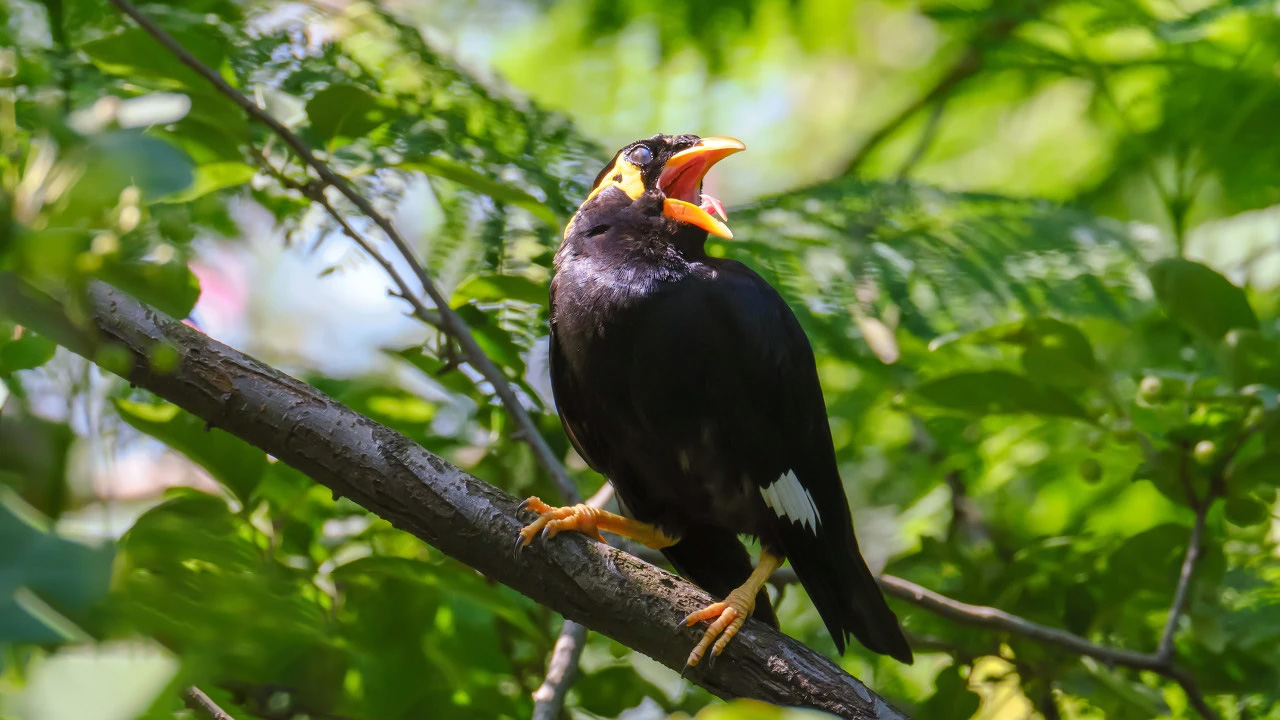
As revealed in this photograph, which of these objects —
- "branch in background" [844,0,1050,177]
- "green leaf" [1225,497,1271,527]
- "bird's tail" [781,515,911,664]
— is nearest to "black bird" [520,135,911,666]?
"bird's tail" [781,515,911,664]

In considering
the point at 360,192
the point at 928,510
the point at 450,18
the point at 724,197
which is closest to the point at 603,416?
the point at 360,192

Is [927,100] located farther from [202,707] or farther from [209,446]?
[202,707]

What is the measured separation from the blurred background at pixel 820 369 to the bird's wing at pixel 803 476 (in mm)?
244

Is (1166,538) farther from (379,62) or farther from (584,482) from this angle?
(379,62)

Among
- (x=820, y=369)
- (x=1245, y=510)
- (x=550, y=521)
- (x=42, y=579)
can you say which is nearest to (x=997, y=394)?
(x=1245, y=510)

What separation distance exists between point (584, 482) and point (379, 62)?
142 cm

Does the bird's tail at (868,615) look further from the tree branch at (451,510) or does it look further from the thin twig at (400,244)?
the thin twig at (400,244)

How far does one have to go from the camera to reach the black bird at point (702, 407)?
248cm

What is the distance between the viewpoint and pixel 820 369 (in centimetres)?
397

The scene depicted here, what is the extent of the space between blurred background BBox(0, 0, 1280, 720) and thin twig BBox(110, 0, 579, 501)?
0.06 m

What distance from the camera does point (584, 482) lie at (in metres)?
3.28

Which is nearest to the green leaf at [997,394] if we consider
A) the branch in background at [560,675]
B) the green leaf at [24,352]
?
the branch in background at [560,675]

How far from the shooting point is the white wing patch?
2.58 metres

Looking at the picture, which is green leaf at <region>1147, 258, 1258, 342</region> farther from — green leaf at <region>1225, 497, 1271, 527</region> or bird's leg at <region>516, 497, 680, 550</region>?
bird's leg at <region>516, 497, 680, 550</region>
